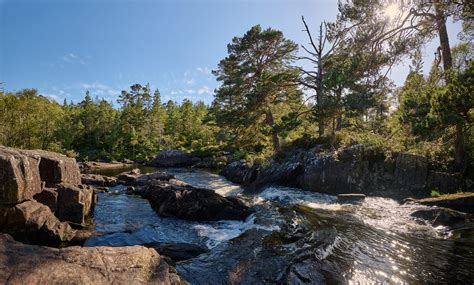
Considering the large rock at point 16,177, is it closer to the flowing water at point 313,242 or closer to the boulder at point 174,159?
the flowing water at point 313,242

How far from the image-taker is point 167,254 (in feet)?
26.4

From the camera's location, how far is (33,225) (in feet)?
28.2

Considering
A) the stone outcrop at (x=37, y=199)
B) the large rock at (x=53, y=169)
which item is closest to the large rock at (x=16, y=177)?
the stone outcrop at (x=37, y=199)

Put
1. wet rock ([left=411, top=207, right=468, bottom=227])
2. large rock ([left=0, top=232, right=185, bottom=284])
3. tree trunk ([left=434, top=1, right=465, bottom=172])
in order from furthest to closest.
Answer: tree trunk ([left=434, top=1, right=465, bottom=172]), wet rock ([left=411, top=207, right=468, bottom=227]), large rock ([left=0, top=232, right=185, bottom=284])

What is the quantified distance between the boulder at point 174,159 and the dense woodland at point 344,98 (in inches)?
164

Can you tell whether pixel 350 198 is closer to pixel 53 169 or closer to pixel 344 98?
pixel 344 98

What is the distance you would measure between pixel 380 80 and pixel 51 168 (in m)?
13.3

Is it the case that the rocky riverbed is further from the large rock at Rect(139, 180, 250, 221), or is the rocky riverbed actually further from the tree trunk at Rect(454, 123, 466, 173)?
the tree trunk at Rect(454, 123, 466, 173)

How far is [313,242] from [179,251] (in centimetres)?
394

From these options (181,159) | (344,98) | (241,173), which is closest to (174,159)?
(181,159)

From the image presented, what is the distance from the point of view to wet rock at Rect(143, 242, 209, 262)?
7.95 m

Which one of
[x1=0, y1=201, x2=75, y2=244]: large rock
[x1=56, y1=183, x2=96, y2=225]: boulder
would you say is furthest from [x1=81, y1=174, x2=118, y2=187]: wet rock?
[x1=0, y1=201, x2=75, y2=244]: large rock

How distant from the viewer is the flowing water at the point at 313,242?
21.8 ft

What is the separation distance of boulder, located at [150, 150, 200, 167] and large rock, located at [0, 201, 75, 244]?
3619 centimetres
